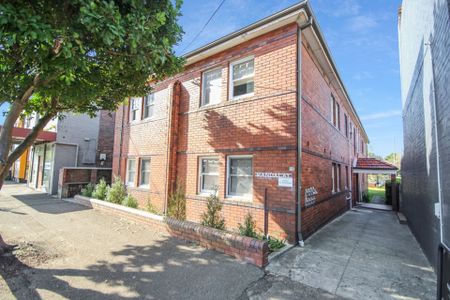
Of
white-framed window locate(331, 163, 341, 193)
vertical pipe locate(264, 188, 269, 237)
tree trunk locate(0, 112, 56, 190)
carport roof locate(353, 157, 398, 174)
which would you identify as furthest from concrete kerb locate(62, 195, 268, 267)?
carport roof locate(353, 157, 398, 174)

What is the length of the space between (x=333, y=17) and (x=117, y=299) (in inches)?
354

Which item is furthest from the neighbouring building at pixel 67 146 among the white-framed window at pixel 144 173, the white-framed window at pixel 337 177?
the white-framed window at pixel 337 177

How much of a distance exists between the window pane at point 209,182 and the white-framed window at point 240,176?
0.60 meters

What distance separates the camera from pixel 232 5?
23.0 ft

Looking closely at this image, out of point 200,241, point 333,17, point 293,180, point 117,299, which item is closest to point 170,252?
point 200,241

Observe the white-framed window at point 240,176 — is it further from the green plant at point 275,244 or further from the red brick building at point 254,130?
the green plant at point 275,244

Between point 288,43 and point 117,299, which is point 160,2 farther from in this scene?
point 117,299

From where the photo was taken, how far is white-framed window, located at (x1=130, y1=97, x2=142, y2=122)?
11.3 metres

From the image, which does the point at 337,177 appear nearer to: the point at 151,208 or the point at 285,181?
the point at 285,181

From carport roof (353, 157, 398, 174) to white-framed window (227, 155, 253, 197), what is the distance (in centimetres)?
1171

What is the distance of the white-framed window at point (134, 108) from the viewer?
1134cm

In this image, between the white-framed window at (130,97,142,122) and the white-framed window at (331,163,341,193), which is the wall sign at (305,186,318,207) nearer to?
the white-framed window at (331,163,341,193)

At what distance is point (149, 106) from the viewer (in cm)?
1092

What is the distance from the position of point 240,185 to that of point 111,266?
403 cm
